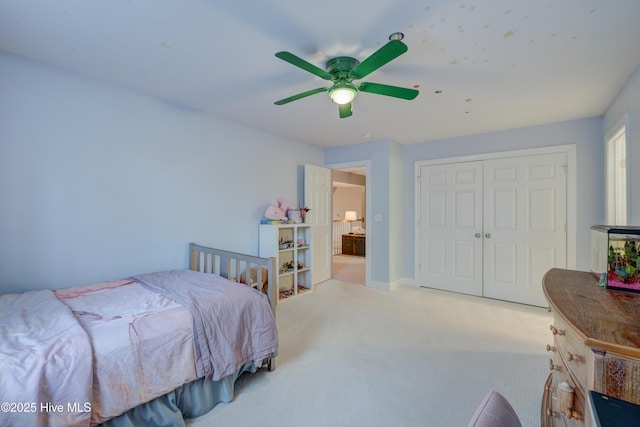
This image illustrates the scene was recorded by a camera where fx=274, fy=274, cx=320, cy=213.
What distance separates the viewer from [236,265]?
2656 mm

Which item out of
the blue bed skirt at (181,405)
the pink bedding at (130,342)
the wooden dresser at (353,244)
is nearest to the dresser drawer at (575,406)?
the pink bedding at (130,342)

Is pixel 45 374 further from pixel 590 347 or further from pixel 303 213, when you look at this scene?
pixel 303 213

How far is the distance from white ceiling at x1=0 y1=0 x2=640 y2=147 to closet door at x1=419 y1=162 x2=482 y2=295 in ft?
4.22

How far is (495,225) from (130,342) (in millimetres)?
4118

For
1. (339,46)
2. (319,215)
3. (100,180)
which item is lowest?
(319,215)

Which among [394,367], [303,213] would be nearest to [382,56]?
[394,367]

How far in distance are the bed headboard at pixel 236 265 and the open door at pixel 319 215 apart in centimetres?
118

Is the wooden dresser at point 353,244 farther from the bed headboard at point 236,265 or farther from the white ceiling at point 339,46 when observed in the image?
the white ceiling at point 339,46

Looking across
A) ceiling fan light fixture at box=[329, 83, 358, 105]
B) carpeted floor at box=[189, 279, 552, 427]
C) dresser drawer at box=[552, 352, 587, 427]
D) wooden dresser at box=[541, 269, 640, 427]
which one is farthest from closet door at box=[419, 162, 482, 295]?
dresser drawer at box=[552, 352, 587, 427]

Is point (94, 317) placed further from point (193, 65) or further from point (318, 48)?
point (318, 48)

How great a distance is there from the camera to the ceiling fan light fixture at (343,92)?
1.93m

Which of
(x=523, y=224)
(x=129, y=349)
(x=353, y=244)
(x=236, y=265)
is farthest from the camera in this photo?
(x=353, y=244)

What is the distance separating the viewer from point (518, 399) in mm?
1795

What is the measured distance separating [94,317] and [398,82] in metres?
2.70
